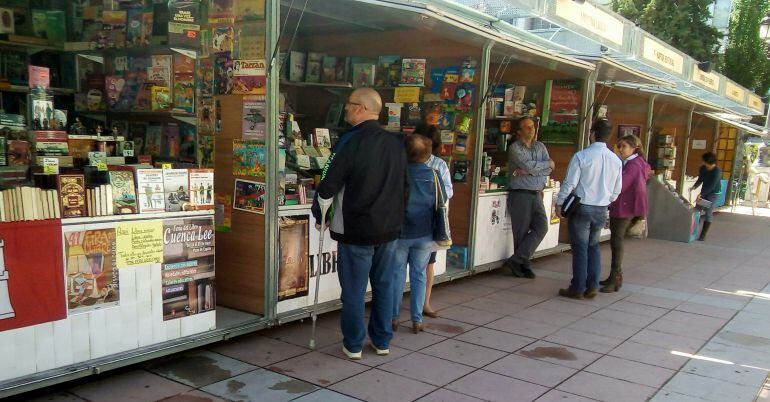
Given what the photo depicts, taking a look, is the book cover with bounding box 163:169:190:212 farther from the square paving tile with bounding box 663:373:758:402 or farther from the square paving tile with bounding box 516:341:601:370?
the square paving tile with bounding box 663:373:758:402

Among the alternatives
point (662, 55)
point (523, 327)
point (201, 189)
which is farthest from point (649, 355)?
point (662, 55)

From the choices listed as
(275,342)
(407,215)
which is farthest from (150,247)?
(407,215)

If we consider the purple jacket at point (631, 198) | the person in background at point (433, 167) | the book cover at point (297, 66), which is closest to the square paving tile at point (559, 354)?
the person in background at point (433, 167)

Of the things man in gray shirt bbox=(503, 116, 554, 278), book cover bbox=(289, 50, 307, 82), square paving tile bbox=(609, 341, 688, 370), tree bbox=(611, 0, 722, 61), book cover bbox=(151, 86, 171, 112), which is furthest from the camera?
tree bbox=(611, 0, 722, 61)

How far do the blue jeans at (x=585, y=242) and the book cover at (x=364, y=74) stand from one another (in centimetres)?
249

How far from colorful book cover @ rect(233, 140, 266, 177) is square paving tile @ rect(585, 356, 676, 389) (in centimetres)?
266

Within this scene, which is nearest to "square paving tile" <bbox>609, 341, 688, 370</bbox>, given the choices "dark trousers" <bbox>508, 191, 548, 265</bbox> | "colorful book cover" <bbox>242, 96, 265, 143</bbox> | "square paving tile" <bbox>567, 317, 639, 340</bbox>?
"square paving tile" <bbox>567, 317, 639, 340</bbox>

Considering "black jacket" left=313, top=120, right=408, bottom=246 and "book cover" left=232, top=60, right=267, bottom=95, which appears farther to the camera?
"book cover" left=232, top=60, right=267, bottom=95

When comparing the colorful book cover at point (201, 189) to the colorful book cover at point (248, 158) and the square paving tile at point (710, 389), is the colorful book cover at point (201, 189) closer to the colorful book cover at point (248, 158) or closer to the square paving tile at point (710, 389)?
the colorful book cover at point (248, 158)

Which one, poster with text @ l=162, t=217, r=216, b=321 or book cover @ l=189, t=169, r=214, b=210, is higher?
book cover @ l=189, t=169, r=214, b=210

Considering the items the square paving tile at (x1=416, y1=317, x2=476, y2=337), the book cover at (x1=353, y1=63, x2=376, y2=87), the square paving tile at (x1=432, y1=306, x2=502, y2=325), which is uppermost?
the book cover at (x1=353, y1=63, x2=376, y2=87)

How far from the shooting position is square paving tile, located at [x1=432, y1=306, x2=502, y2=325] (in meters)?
4.96

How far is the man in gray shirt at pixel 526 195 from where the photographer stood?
6.43 metres

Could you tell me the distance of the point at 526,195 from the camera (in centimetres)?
654
